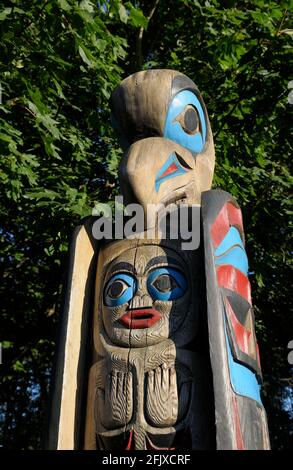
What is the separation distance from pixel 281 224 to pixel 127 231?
14.1 ft

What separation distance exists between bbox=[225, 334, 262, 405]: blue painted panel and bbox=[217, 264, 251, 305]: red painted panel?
11.6 inches

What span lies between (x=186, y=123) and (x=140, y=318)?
1355 millimetres

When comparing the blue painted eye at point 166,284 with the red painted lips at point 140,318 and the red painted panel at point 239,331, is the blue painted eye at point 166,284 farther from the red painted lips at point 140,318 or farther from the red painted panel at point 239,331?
the red painted panel at point 239,331

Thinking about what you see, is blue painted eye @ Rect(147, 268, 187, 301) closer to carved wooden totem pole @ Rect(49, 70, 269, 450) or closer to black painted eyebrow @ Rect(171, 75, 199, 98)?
carved wooden totem pole @ Rect(49, 70, 269, 450)

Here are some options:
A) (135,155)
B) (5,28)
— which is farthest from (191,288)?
(5,28)

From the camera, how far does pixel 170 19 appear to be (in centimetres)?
813

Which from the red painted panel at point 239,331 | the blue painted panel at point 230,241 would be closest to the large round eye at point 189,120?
the blue painted panel at point 230,241

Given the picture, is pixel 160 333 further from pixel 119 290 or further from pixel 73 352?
pixel 73 352

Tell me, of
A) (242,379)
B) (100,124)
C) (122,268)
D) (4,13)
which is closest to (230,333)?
(242,379)

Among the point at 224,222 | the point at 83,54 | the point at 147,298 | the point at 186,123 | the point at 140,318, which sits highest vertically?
the point at 83,54

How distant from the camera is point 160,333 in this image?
267 centimetres

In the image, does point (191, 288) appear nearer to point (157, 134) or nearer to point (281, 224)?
point (157, 134)

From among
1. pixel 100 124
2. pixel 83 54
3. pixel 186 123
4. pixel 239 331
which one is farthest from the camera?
pixel 100 124

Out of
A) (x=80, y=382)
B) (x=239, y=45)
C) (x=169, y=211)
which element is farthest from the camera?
(x=239, y=45)
